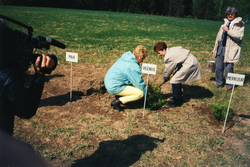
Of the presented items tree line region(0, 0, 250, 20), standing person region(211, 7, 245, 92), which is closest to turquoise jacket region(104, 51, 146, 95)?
standing person region(211, 7, 245, 92)

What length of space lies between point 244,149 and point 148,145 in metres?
1.68

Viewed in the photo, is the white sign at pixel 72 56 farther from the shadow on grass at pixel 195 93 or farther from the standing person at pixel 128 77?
the shadow on grass at pixel 195 93

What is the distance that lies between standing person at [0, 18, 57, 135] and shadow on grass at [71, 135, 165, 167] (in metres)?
1.65

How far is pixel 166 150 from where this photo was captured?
10.8ft

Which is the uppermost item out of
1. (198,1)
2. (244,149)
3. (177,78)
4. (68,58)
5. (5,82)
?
(198,1)

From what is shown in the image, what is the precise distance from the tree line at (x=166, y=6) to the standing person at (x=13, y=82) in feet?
195

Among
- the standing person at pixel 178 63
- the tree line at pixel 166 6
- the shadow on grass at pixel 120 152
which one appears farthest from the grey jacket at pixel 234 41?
the tree line at pixel 166 6

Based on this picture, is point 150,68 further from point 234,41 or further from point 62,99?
point 234,41

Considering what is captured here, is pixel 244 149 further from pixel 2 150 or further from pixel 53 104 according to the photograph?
pixel 53 104

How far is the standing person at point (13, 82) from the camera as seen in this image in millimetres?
1323

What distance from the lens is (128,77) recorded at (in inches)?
165

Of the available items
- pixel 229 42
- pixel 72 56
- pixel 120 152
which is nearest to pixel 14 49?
pixel 120 152

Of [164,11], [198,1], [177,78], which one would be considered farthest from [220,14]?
[177,78]

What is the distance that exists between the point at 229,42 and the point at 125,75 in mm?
3366
